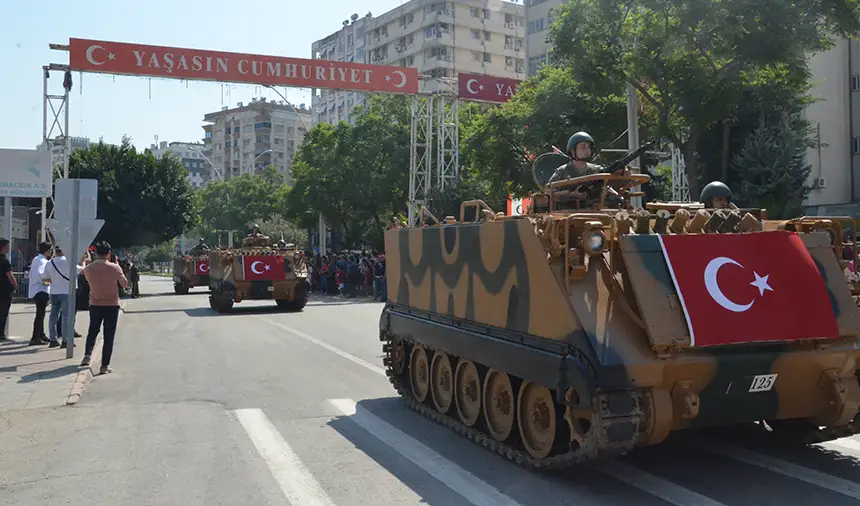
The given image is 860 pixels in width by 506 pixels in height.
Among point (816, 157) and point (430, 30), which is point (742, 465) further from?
point (430, 30)

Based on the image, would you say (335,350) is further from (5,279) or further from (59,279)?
(5,279)

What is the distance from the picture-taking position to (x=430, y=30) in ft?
269

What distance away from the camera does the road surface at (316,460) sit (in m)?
6.06

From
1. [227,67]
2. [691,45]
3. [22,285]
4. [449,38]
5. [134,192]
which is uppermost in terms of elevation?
[449,38]

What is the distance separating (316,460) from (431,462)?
36.5 inches

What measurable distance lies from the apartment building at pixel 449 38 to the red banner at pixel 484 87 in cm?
4758

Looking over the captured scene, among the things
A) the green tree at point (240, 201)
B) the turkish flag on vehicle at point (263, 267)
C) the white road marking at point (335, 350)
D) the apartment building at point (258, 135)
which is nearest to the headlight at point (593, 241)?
the white road marking at point (335, 350)

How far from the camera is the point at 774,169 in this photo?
2550cm

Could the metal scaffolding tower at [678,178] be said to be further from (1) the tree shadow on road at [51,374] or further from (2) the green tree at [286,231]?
(2) the green tree at [286,231]

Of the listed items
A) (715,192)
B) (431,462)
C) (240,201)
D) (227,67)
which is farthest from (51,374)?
(240,201)

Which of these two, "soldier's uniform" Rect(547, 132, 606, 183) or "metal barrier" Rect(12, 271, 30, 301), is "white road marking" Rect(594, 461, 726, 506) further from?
"metal barrier" Rect(12, 271, 30, 301)

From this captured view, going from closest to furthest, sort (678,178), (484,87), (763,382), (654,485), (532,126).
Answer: (763,382)
(654,485)
(532,126)
(678,178)
(484,87)

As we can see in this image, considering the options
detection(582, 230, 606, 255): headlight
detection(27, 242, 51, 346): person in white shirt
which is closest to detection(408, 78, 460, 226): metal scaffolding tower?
detection(27, 242, 51, 346): person in white shirt

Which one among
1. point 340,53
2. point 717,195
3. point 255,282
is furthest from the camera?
point 340,53
